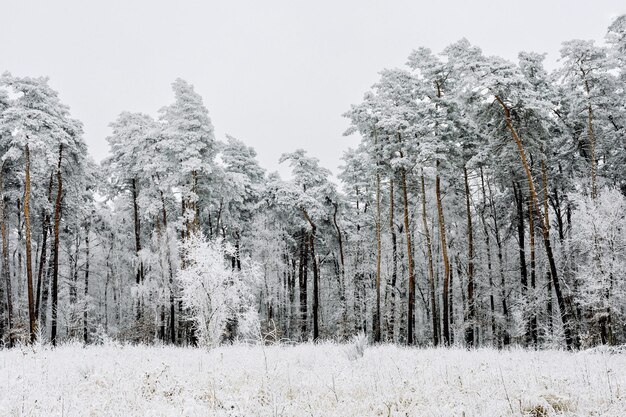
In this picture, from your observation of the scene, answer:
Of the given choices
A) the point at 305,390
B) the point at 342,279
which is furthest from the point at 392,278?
the point at 305,390

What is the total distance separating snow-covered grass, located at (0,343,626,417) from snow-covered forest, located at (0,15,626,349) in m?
7.82

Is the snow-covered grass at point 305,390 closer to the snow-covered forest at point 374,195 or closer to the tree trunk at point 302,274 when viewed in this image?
the snow-covered forest at point 374,195

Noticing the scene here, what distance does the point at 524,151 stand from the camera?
20.0 m

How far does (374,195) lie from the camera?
3084cm

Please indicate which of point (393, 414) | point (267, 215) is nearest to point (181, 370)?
point (393, 414)

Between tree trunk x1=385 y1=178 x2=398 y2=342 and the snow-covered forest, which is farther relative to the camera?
tree trunk x1=385 y1=178 x2=398 y2=342

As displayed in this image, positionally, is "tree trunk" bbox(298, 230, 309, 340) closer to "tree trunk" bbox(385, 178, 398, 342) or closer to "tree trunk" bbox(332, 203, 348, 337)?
"tree trunk" bbox(332, 203, 348, 337)

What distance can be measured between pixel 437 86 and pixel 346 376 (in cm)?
1979

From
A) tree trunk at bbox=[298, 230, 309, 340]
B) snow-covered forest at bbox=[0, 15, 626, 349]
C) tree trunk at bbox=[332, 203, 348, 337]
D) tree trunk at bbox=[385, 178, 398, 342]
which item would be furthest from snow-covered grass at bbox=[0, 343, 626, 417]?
tree trunk at bbox=[298, 230, 309, 340]

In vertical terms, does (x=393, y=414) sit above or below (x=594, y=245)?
below

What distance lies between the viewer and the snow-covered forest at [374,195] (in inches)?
762

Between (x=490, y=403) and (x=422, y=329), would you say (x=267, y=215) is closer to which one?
(x=422, y=329)

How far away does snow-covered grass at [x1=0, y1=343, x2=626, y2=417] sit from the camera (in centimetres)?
507

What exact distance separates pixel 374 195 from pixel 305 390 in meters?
25.3
